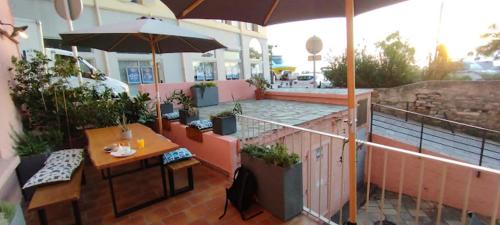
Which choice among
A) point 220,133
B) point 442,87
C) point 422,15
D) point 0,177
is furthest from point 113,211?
point 422,15

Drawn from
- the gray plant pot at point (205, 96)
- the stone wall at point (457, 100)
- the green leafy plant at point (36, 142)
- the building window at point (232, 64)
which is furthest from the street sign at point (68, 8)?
the stone wall at point (457, 100)

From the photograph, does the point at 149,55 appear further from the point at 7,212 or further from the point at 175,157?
the point at 7,212

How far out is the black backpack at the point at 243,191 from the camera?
2291 millimetres

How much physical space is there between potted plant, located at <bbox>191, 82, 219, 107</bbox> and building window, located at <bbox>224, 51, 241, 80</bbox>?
20.1 feet

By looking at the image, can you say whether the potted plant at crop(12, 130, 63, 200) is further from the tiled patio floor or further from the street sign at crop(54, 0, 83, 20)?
the street sign at crop(54, 0, 83, 20)

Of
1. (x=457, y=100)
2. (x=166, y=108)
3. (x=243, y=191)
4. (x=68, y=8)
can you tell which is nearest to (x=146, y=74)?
(x=166, y=108)

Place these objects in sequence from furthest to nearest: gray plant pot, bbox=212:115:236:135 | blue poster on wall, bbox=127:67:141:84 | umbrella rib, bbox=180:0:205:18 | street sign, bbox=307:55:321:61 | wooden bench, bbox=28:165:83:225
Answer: blue poster on wall, bbox=127:67:141:84 → street sign, bbox=307:55:321:61 → gray plant pot, bbox=212:115:236:135 → wooden bench, bbox=28:165:83:225 → umbrella rib, bbox=180:0:205:18

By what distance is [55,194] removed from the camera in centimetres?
198

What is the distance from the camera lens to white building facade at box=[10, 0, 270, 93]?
6588 millimetres

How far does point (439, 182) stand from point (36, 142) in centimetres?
765

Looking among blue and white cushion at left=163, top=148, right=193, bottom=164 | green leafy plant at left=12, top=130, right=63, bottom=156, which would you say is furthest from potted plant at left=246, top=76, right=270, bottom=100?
green leafy plant at left=12, top=130, right=63, bottom=156

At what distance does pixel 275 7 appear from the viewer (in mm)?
1764

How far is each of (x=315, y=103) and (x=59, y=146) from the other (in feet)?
17.7

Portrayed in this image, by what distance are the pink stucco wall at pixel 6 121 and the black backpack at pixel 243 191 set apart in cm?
187
